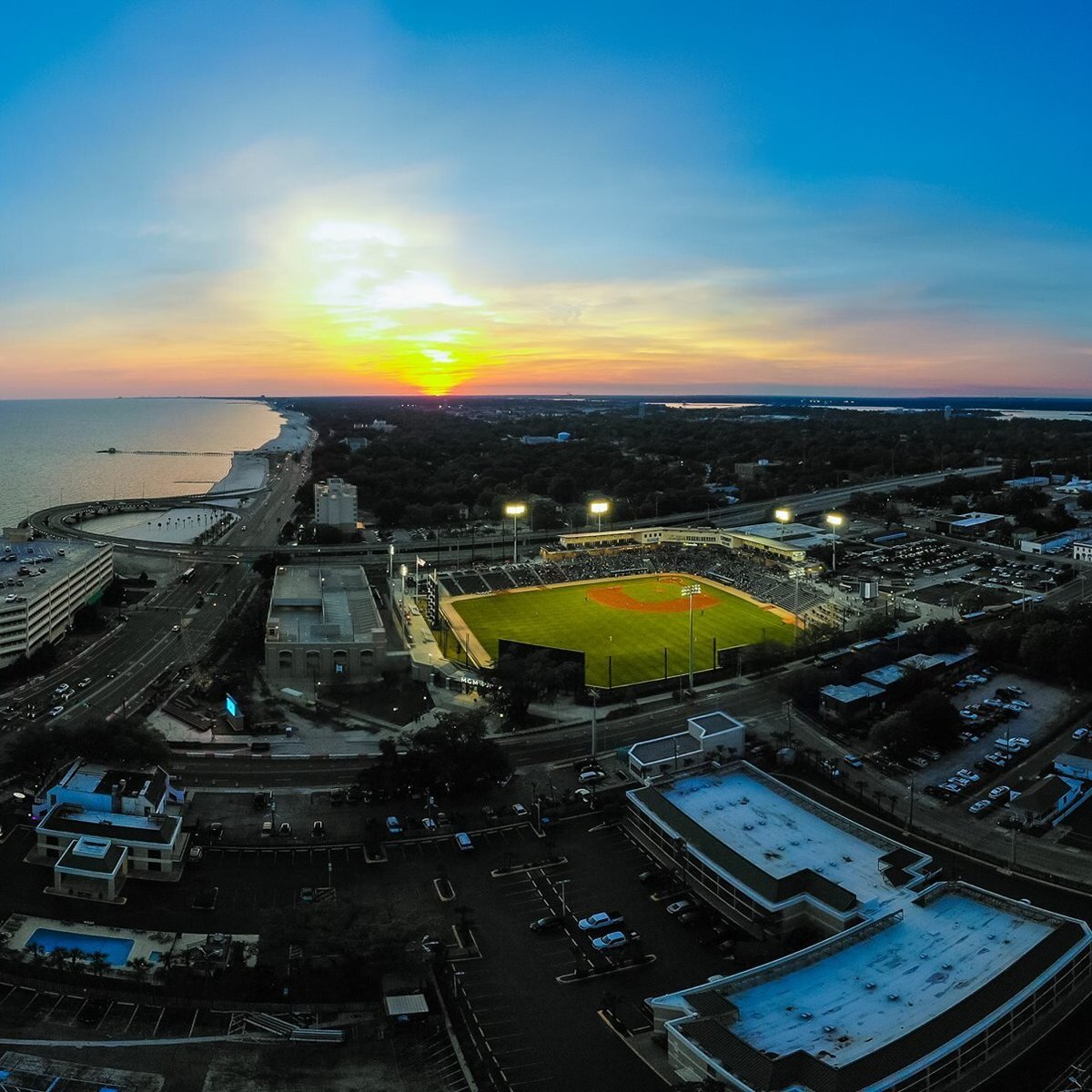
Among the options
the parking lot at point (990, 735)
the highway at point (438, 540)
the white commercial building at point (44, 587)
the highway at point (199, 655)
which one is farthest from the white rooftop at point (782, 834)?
the highway at point (438, 540)

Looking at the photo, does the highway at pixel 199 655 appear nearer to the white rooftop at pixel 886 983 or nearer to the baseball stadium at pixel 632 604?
the baseball stadium at pixel 632 604

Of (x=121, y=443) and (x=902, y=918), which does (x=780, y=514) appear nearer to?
(x=902, y=918)

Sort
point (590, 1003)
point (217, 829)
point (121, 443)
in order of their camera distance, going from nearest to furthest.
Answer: point (590, 1003)
point (217, 829)
point (121, 443)

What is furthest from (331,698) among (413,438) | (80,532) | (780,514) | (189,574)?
(413,438)

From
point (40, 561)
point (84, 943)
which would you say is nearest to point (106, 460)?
point (40, 561)

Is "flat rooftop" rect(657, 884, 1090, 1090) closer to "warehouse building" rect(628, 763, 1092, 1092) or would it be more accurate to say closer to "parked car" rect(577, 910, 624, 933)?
"warehouse building" rect(628, 763, 1092, 1092)

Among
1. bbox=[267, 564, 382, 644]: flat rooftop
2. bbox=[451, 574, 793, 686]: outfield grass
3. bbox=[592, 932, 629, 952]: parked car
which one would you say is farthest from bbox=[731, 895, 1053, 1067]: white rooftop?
bbox=[267, 564, 382, 644]: flat rooftop

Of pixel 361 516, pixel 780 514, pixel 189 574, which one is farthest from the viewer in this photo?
pixel 361 516

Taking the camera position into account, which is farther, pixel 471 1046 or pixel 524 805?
pixel 524 805

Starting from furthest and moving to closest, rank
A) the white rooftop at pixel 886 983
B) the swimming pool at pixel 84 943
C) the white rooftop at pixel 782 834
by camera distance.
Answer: the white rooftop at pixel 782 834 < the swimming pool at pixel 84 943 < the white rooftop at pixel 886 983
